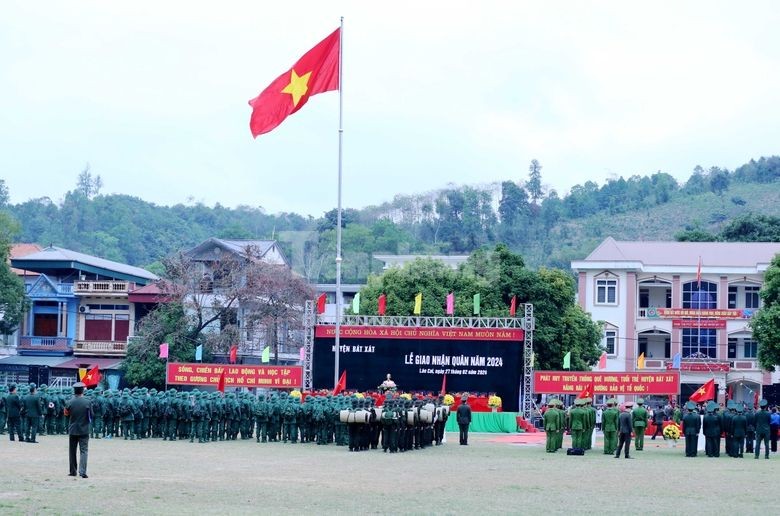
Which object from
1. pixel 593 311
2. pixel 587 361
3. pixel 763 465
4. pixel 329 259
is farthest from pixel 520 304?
pixel 329 259

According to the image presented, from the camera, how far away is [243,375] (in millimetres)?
40344

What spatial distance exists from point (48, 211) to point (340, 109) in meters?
107

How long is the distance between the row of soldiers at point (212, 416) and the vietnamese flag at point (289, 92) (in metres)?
6.73

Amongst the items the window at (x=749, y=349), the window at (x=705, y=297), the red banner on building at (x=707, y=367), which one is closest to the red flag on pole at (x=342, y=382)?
the red banner on building at (x=707, y=367)

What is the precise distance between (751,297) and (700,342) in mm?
3395

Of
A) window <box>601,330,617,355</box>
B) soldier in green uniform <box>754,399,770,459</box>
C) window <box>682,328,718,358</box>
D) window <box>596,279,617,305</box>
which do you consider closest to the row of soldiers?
soldier in green uniform <box>754,399,770,459</box>

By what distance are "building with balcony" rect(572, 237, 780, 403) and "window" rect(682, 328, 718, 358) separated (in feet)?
0.16

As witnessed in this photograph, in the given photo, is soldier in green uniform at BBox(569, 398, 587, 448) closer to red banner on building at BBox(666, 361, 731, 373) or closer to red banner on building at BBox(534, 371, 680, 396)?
red banner on building at BBox(534, 371, 680, 396)

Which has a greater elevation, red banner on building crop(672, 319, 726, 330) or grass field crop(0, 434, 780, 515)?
red banner on building crop(672, 319, 726, 330)

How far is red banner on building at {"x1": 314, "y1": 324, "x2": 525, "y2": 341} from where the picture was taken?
3812 cm

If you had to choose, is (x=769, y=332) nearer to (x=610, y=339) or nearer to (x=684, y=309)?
(x=684, y=309)

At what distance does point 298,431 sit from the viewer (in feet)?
100

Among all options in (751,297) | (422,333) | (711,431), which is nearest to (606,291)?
(751,297)

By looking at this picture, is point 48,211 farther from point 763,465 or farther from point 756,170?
point 763,465
